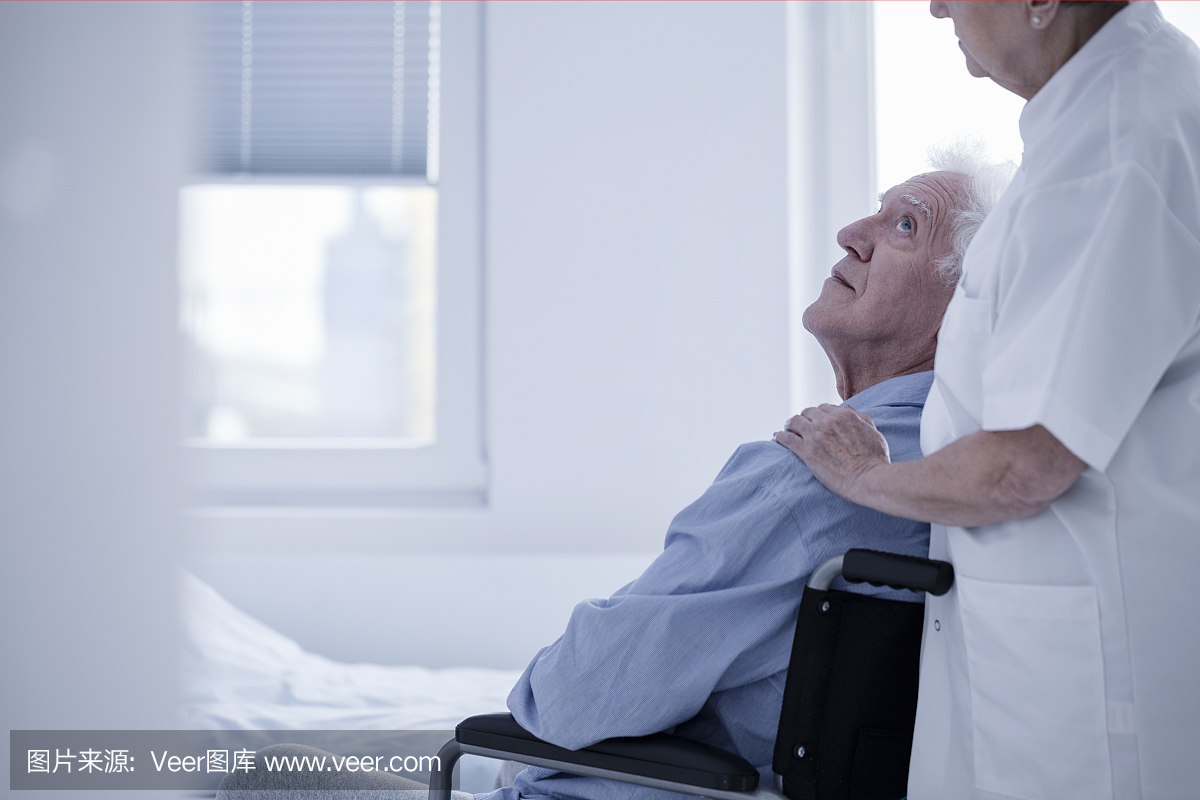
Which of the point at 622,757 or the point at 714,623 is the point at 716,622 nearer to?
the point at 714,623

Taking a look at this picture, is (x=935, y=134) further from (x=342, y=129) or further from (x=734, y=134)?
(x=342, y=129)

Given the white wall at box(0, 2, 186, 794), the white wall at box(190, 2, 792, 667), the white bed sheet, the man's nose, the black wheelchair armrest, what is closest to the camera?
the white wall at box(0, 2, 186, 794)

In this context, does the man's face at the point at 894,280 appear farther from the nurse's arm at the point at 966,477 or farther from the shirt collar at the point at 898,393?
the nurse's arm at the point at 966,477

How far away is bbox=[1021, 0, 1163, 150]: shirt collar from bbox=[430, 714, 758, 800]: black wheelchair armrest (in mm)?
655

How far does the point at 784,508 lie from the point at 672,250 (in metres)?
1.76

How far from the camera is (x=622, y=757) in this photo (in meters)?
0.90

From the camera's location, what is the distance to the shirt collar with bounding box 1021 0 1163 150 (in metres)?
0.76

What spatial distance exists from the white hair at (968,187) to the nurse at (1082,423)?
1.10ft

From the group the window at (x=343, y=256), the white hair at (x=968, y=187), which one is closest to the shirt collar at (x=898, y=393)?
the white hair at (x=968, y=187)

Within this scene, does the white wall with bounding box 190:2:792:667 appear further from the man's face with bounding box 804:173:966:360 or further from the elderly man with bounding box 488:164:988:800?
the elderly man with bounding box 488:164:988:800

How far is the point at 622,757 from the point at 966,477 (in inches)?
17.4

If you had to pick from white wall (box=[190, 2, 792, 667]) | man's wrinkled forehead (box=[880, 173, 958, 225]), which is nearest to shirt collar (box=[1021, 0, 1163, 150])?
man's wrinkled forehead (box=[880, 173, 958, 225])

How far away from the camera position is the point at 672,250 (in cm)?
263

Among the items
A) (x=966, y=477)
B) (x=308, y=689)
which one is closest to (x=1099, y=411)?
(x=966, y=477)
